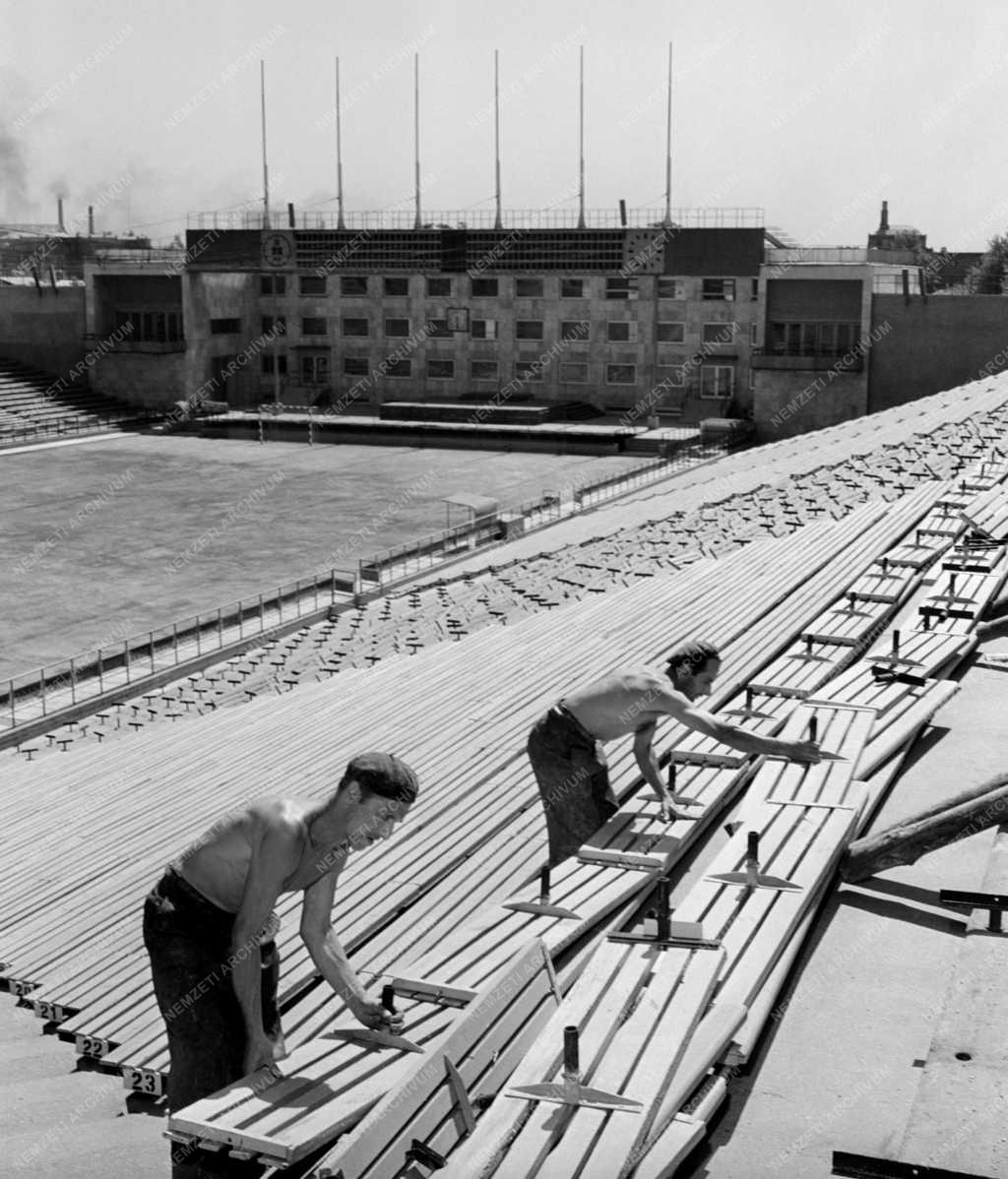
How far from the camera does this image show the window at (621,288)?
59.2 metres

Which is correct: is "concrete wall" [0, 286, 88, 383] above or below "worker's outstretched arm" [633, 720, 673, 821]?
above

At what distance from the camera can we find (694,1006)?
612 cm

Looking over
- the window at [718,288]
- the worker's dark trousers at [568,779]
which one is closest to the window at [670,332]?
the window at [718,288]

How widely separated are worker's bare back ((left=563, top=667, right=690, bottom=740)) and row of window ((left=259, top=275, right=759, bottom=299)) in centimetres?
5092

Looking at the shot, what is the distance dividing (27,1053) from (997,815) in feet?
20.5

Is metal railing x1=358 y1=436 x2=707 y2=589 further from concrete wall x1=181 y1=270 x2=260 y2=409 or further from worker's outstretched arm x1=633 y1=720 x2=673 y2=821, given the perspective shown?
concrete wall x1=181 y1=270 x2=260 y2=409

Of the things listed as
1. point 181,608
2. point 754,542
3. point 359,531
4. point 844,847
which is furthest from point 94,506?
point 844,847

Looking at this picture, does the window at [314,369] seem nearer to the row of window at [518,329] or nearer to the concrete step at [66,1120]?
the row of window at [518,329]

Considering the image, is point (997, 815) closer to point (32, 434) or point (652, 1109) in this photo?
point (652, 1109)

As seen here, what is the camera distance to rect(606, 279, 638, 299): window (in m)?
59.2

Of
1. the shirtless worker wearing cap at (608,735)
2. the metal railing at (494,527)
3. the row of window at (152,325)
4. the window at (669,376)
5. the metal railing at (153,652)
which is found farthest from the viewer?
the row of window at (152,325)

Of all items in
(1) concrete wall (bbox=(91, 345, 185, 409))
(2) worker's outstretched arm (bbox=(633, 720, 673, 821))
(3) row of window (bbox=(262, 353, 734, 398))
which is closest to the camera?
(2) worker's outstretched arm (bbox=(633, 720, 673, 821))

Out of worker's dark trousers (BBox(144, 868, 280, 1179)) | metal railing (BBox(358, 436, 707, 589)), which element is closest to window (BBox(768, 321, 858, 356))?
metal railing (BBox(358, 436, 707, 589))

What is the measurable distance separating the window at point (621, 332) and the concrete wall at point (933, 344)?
9465 millimetres
